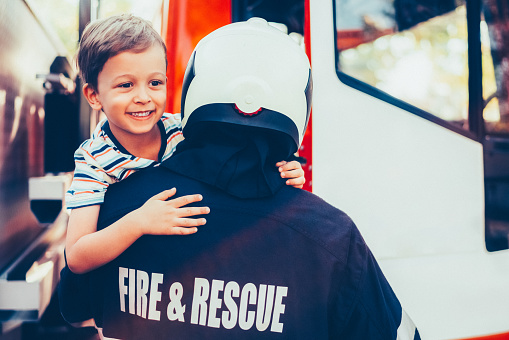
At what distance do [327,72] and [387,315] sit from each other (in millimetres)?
1047

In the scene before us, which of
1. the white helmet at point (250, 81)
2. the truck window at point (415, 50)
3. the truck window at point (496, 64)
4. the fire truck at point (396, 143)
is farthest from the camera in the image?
the truck window at point (496, 64)

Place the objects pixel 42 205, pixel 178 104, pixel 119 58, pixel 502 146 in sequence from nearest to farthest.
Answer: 1. pixel 119 58
2. pixel 178 104
3. pixel 502 146
4. pixel 42 205

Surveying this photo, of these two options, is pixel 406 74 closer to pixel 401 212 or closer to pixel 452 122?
pixel 452 122

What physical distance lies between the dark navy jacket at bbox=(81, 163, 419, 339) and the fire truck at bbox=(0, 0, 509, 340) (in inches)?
29.0

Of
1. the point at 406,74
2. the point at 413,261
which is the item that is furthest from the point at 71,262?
the point at 406,74

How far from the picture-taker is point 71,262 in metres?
1.33

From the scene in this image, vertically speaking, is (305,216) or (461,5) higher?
(461,5)

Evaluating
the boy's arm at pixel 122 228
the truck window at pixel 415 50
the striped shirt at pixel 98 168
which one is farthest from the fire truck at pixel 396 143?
the boy's arm at pixel 122 228

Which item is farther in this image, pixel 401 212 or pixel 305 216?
pixel 401 212

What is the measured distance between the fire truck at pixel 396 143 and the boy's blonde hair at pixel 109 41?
0.52m

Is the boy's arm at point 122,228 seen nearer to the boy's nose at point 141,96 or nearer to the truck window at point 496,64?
the boy's nose at point 141,96

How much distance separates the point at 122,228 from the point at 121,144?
0.44 meters

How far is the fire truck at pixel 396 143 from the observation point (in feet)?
6.40

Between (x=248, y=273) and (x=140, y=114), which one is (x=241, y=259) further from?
(x=140, y=114)
